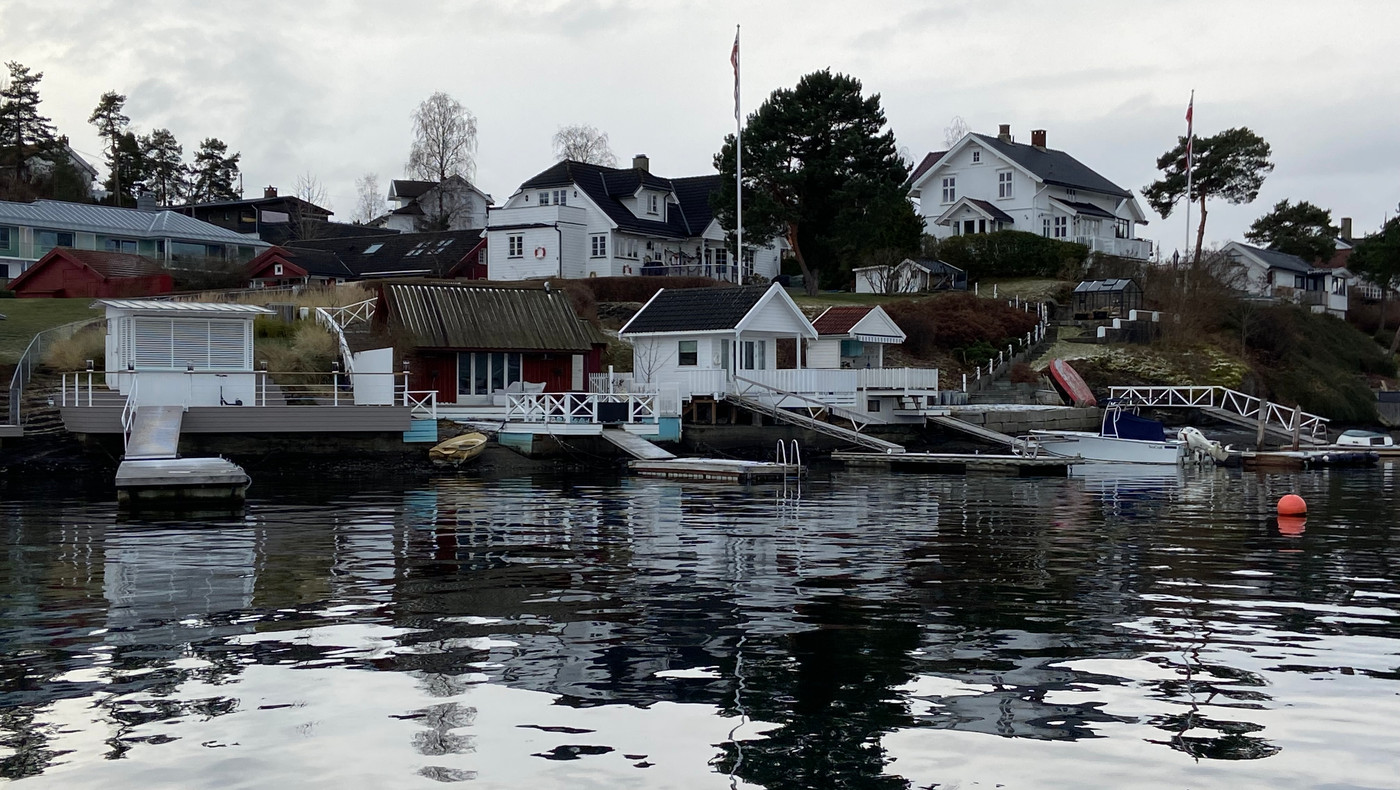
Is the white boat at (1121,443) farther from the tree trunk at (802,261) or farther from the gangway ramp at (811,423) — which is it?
the tree trunk at (802,261)

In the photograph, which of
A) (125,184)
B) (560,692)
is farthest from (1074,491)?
(125,184)

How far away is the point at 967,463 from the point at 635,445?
10541 millimetres

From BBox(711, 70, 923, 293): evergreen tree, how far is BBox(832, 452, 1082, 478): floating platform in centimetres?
3042

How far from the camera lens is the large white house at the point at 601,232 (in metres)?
74.5

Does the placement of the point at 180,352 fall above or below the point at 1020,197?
below

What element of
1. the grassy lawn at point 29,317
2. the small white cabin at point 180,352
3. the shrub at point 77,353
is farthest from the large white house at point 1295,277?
the shrub at point 77,353

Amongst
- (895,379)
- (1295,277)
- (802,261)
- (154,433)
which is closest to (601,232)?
(802,261)

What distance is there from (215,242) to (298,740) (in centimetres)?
7906

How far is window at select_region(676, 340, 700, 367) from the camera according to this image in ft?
153

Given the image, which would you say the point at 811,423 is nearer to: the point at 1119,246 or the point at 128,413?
the point at 128,413

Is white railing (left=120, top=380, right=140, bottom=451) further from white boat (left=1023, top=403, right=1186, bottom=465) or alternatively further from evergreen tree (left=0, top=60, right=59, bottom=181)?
evergreen tree (left=0, top=60, right=59, bottom=181)

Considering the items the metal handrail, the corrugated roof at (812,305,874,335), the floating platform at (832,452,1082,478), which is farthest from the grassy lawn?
the corrugated roof at (812,305,874,335)

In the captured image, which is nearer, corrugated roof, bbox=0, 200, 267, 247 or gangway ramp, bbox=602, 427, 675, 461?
gangway ramp, bbox=602, 427, 675, 461

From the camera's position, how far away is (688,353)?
154ft
